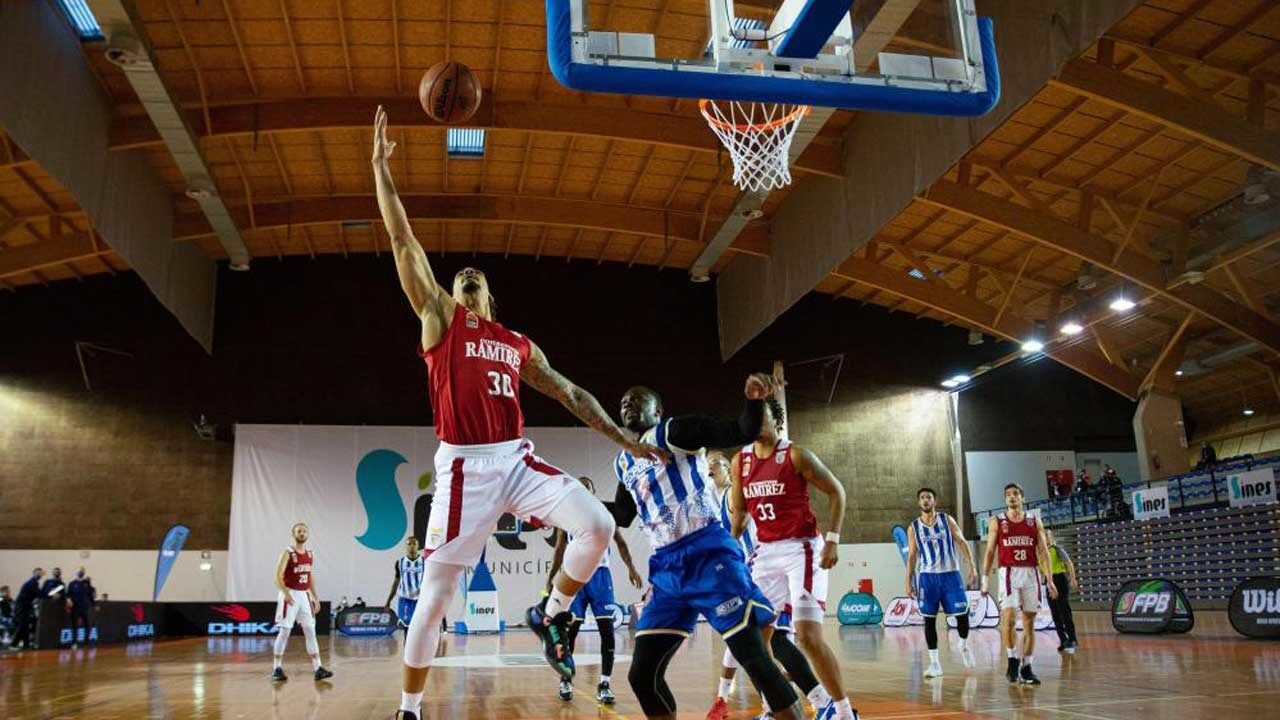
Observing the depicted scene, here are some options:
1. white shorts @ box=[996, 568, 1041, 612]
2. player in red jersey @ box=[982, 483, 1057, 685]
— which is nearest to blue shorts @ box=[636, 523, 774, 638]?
player in red jersey @ box=[982, 483, 1057, 685]

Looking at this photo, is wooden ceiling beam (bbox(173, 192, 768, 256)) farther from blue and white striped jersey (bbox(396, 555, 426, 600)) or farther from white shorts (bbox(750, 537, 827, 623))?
white shorts (bbox(750, 537, 827, 623))

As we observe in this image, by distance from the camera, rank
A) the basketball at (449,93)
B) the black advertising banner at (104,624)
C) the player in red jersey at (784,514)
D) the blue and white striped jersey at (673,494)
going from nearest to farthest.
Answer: the blue and white striped jersey at (673,494) < the player in red jersey at (784,514) < the basketball at (449,93) < the black advertising banner at (104,624)

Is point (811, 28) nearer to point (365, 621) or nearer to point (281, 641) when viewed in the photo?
point (281, 641)

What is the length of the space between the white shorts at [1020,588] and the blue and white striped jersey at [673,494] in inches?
239

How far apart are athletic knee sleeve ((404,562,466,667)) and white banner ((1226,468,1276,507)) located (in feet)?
60.2

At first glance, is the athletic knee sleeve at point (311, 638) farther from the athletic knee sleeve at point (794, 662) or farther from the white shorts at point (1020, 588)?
the white shorts at point (1020, 588)

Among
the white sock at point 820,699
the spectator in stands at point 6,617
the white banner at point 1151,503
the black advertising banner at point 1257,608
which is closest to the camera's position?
the white sock at point 820,699

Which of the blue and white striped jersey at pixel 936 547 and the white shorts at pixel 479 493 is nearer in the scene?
the white shorts at pixel 479 493

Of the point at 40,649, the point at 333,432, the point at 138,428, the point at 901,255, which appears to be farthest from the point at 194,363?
the point at 901,255

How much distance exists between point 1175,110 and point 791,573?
12.7m

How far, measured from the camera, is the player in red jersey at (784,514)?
6.39m

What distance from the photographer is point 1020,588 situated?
978 cm

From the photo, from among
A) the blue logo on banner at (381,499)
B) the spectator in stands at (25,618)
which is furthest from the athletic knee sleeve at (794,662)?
the blue logo on banner at (381,499)

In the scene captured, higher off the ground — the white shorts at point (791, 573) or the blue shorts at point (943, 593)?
the white shorts at point (791, 573)
